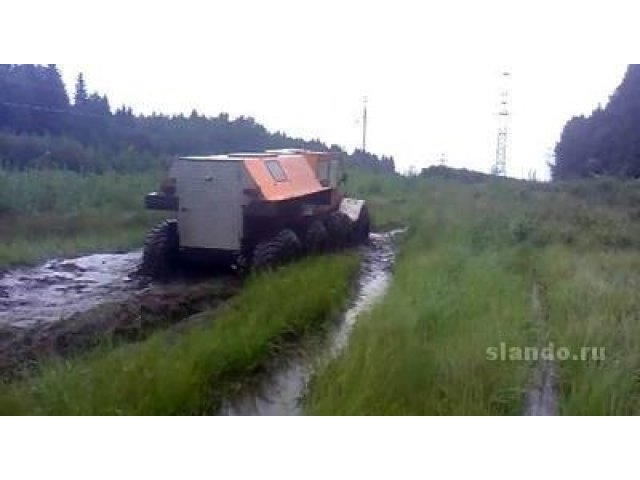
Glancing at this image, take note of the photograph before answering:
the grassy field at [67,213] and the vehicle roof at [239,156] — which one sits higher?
the vehicle roof at [239,156]

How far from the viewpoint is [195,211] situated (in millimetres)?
4691

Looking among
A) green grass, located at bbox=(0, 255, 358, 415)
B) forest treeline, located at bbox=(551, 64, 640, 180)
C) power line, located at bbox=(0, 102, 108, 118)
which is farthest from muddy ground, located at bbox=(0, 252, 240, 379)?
forest treeline, located at bbox=(551, 64, 640, 180)

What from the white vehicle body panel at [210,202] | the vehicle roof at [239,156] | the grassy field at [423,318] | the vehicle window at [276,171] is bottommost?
the grassy field at [423,318]

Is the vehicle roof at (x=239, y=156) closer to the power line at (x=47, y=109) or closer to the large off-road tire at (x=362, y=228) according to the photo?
the power line at (x=47, y=109)

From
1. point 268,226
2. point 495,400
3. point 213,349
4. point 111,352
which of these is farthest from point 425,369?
point 268,226

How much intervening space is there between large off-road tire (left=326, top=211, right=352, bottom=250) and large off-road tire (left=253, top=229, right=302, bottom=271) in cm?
86

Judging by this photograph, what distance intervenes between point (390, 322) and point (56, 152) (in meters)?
1.91

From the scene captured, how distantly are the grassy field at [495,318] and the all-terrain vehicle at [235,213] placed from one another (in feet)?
2.76

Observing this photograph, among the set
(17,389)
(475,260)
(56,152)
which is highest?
(56,152)

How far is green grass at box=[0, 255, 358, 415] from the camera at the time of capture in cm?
224

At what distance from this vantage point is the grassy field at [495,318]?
7.99ft

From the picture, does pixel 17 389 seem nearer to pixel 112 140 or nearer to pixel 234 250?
pixel 112 140

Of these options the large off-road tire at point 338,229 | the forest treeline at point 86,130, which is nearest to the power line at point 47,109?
the forest treeline at point 86,130

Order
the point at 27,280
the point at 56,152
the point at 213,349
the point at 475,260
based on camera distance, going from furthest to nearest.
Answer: the point at 27,280 < the point at 475,260 < the point at 56,152 < the point at 213,349
